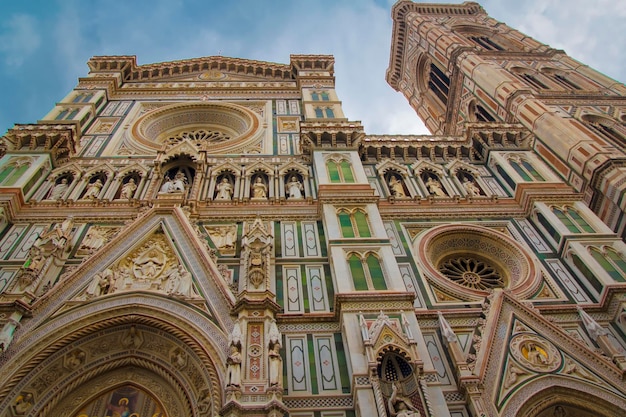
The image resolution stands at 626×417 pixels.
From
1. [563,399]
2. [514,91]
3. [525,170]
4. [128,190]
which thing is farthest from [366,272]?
[514,91]

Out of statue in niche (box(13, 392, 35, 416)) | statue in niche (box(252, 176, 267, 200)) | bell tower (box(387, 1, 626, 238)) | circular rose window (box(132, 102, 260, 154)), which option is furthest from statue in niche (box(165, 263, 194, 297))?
bell tower (box(387, 1, 626, 238))

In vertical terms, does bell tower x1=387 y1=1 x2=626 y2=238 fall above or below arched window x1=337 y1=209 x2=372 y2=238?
above

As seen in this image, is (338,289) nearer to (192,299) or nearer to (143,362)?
(192,299)

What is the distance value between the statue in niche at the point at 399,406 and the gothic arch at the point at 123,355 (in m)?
2.41

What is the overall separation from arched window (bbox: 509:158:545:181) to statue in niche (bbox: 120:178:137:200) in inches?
382

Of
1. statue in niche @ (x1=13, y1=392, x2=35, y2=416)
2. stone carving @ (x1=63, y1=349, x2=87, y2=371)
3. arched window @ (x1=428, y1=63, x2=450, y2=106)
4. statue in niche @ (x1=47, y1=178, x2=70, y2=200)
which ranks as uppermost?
arched window @ (x1=428, y1=63, x2=450, y2=106)

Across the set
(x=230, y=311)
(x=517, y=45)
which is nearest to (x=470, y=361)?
(x=230, y=311)

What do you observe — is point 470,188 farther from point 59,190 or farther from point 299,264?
point 59,190

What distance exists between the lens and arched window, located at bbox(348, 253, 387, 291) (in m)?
9.60

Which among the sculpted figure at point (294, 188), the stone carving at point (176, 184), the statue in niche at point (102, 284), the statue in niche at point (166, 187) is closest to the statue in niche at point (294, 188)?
the sculpted figure at point (294, 188)

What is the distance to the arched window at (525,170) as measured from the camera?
13.9 meters

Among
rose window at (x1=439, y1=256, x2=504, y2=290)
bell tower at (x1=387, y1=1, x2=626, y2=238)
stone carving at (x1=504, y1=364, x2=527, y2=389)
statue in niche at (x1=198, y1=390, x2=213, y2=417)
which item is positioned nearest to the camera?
statue in niche at (x1=198, y1=390, x2=213, y2=417)

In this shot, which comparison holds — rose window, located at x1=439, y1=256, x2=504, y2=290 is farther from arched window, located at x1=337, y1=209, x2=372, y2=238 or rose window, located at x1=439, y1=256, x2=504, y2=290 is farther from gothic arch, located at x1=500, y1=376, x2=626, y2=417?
gothic arch, located at x1=500, y1=376, x2=626, y2=417

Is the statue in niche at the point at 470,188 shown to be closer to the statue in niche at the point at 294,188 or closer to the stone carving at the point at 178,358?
the statue in niche at the point at 294,188
